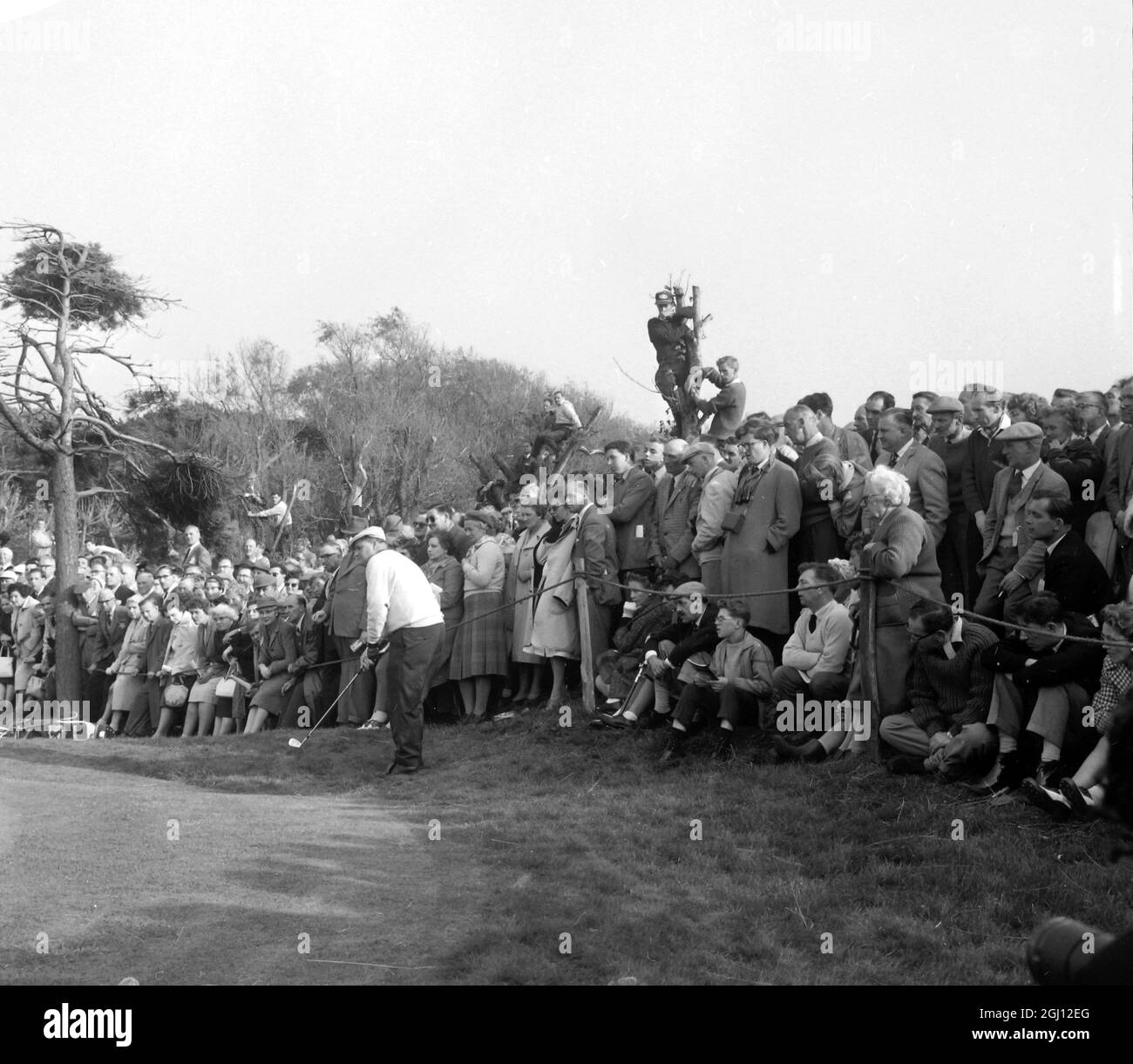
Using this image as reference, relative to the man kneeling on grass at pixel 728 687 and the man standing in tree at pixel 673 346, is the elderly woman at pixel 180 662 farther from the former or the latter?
the man kneeling on grass at pixel 728 687

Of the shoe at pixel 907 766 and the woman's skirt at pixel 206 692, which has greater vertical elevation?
the shoe at pixel 907 766

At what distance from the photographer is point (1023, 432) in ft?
34.3

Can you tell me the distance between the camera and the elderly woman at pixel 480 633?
1522 cm

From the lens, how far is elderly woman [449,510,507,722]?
1522cm

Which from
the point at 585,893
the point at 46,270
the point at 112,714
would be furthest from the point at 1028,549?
the point at 46,270

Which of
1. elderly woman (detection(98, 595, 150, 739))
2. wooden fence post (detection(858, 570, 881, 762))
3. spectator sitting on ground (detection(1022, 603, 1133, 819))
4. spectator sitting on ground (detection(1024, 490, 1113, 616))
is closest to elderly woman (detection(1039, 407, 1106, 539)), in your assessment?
spectator sitting on ground (detection(1024, 490, 1113, 616))

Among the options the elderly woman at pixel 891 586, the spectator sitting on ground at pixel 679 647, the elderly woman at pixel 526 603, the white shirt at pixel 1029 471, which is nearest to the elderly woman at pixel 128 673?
the elderly woman at pixel 526 603

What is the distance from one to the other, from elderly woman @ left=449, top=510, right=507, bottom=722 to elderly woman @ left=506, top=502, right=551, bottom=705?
15 cm

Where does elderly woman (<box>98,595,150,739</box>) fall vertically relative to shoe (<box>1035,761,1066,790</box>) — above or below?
below

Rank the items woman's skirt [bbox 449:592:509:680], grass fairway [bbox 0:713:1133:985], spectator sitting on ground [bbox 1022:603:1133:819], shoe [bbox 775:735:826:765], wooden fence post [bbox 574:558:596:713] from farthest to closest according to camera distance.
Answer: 1. woman's skirt [bbox 449:592:509:680]
2. wooden fence post [bbox 574:558:596:713]
3. shoe [bbox 775:735:826:765]
4. spectator sitting on ground [bbox 1022:603:1133:819]
5. grass fairway [bbox 0:713:1133:985]

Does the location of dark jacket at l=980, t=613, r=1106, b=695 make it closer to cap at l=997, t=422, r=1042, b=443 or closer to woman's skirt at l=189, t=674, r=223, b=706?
cap at l=997, t=422, r=1042, b=443

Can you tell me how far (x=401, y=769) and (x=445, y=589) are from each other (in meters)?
3.30

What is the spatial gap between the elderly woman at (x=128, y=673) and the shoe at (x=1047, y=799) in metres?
13.9
